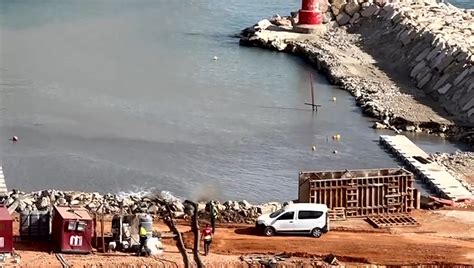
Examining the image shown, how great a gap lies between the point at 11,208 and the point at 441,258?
11786 millimetres

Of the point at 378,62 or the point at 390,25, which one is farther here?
the point at 390,25

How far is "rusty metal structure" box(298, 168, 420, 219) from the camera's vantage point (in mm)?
30859

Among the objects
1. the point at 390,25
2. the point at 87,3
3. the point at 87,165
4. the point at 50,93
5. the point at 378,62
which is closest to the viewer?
the point at 87,165

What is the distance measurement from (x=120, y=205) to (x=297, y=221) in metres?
5.73

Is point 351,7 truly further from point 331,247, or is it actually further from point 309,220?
point 331,247

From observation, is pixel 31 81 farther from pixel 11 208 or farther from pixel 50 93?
pixel 11 208

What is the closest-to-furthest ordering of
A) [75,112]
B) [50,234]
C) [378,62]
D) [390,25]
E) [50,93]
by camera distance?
[50,234]
[75,112]
[50,93]
[378,62]
[390,25]

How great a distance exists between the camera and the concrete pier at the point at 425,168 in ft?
116

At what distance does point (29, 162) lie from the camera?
1548 inches

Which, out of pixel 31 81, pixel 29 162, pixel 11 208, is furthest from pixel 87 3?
pixel 11 208

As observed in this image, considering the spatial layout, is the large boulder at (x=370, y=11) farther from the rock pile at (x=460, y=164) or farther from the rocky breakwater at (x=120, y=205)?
the rocky breakwater at (x=120, y=205)

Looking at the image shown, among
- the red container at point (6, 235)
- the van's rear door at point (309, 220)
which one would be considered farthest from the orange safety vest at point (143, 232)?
the van's rear door at point (309, 220)

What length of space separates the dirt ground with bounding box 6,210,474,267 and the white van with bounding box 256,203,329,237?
23cm

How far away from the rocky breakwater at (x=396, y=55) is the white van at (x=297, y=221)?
18302 millimetres
